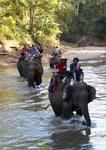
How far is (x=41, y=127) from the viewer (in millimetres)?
13805

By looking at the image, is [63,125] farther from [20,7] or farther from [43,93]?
[20,7]

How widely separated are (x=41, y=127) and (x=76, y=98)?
1.35 meters

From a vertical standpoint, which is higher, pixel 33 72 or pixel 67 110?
pixel 67 110

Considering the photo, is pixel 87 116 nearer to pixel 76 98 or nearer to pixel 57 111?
pixel 76 98

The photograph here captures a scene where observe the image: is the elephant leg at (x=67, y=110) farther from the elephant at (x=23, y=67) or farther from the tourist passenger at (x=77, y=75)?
the elephant at (x=23, y=67)

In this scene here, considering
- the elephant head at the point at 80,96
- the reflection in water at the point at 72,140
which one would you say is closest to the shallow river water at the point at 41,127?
the reflection in water at the point at 72,140

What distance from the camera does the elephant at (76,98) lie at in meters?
13.0

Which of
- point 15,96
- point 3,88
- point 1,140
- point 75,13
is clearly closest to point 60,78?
point 1,140

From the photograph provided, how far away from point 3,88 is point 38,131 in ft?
34.4

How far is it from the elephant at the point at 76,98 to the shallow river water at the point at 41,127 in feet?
1.12

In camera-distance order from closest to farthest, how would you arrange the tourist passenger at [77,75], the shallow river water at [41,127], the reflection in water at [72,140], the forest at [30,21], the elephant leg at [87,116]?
the reflection in water at [72,140], the shallow river water at [41,127], the elephant leg at [87,116], the tourist passenger at [77,75], the forest at [30,21]

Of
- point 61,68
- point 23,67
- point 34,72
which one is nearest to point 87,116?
point 61,68

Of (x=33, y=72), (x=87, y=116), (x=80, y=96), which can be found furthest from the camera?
(x=33, y=72)

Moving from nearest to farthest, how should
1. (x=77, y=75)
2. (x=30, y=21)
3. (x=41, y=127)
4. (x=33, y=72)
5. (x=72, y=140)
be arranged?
1. (x=72, y=140)
2. (x=41, y=127)
3. (x=77, y=75)
4. (x=33, y=72)
5. (x=30, y=21)
